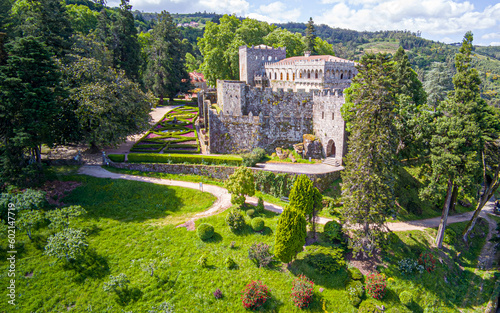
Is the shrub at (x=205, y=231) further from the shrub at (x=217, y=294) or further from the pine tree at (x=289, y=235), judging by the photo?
the pine tree at (x=289, y=235)

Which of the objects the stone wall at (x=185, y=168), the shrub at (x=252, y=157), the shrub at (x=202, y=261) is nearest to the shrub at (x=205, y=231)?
the shrub at (x=202, y=261)

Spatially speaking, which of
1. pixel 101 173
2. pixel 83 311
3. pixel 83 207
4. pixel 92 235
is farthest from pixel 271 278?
pixel 101 173

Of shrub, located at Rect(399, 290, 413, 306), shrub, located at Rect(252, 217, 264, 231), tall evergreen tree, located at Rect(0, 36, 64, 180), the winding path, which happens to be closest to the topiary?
shrub, located at Rect(399, 290, 413, 306)

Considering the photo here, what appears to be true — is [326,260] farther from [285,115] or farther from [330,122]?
[285,115]

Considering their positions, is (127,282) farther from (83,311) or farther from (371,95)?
(371,95)

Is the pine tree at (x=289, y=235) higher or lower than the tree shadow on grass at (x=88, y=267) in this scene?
higher

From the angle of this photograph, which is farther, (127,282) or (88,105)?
(88,105)
